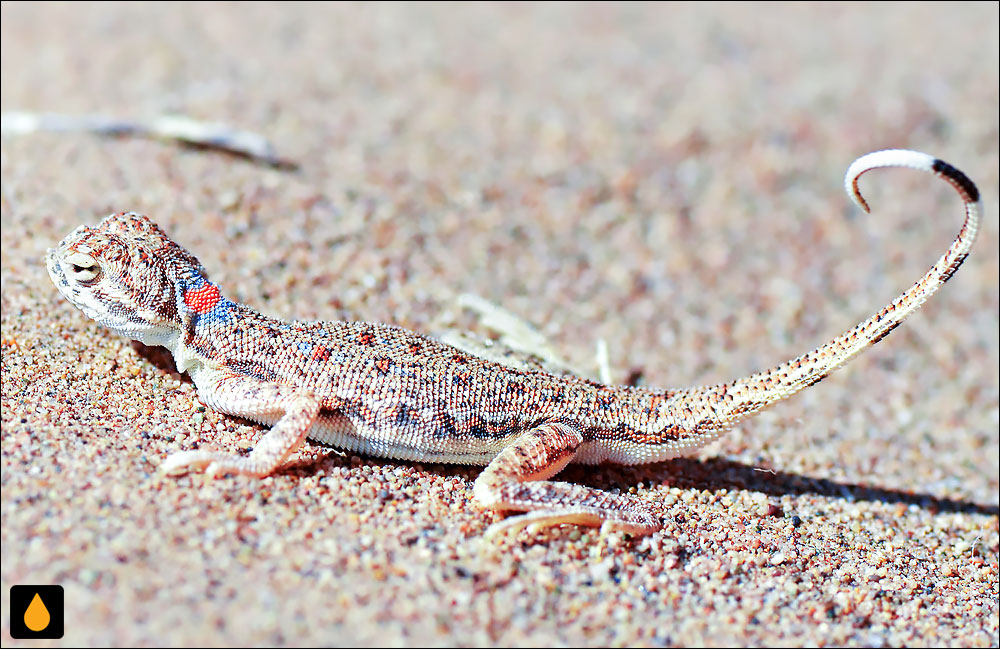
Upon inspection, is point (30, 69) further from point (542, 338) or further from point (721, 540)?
point (721, 540)

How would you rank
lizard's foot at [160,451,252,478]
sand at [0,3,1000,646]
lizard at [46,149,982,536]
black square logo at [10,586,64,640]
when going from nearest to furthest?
1. black square logo at [10,586,64,640]
2. sand at [0,3,1000,646]
3. lizard's foot at [160,451,252,478]
4. lizard at [46,149,982,536]

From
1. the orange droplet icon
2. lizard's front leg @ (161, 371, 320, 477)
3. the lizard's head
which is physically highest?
the lizard's head

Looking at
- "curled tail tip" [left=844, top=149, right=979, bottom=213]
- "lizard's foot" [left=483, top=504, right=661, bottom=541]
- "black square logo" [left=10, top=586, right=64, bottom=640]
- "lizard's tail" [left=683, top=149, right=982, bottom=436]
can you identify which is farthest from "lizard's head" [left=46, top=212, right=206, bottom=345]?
"curled tail tip" [left=844, top=149, right=979, bottom=213]

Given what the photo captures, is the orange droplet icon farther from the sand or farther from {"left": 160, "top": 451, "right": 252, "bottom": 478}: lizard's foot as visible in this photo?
{"left": 160, "top": 451, "right": 252, "bottom": 478}: lizard's foot

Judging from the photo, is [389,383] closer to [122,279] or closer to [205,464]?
[205,464]

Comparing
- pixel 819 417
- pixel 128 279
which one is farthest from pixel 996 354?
pixel 128 279

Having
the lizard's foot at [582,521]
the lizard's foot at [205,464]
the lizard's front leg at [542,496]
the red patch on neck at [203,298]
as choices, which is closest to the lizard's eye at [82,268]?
the red patch on neck at [203,298]

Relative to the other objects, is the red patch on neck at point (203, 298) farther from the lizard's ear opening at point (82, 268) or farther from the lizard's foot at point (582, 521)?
the lizard's foot at point (582, 521)
